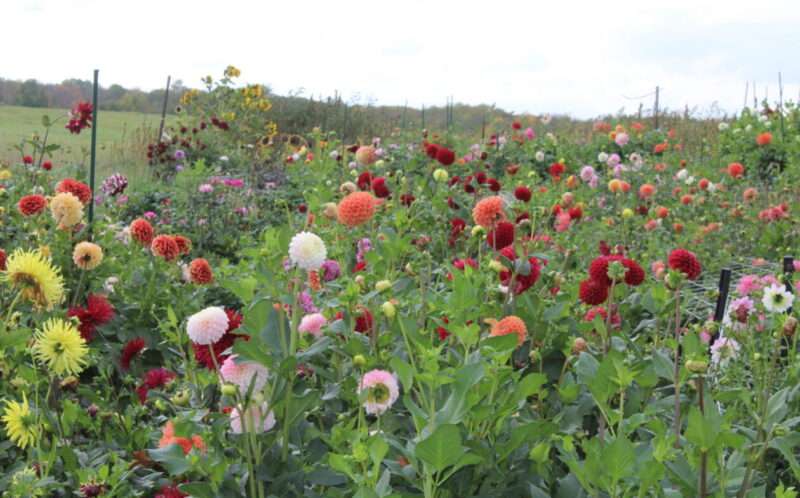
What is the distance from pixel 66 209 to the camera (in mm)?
2607

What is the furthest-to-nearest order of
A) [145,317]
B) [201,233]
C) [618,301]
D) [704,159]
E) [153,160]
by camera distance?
[704,159]
[153,160]
[201,233]
[145,317]
[618,301]

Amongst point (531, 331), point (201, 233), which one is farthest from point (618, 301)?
Answer: point (201, 233)

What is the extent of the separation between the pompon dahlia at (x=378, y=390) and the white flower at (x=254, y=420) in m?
0.14

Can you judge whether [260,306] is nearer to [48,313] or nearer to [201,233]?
[48,313]

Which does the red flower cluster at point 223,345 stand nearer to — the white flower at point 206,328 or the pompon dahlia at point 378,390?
the white flower at point 206,328

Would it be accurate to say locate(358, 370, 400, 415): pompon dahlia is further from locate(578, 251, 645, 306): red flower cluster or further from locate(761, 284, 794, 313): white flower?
locate(761, 284, 794, 313): white flower

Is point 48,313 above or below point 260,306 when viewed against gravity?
below

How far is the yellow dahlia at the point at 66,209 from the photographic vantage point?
2594 millimetres

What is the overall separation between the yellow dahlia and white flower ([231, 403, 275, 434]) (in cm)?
154

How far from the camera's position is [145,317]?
2734 millimetres

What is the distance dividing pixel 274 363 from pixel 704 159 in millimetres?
10140

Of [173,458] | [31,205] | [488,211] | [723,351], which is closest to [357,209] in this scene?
[488,211]

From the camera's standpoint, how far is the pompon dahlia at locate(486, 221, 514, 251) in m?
2.04

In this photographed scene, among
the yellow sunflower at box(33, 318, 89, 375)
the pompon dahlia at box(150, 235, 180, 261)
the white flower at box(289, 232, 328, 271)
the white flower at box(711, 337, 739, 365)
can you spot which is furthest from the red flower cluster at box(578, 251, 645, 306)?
the pompon dahlia at box(150, 235, 180, 261)
